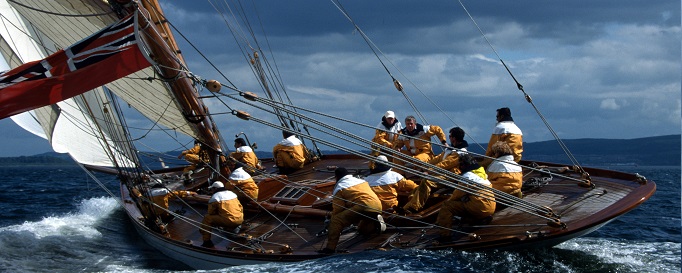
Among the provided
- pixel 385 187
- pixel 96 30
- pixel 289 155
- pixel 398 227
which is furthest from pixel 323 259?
pixel 96 30

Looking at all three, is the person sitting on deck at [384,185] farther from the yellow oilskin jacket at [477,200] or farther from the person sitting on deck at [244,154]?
the person sitting on deck at [244,154]

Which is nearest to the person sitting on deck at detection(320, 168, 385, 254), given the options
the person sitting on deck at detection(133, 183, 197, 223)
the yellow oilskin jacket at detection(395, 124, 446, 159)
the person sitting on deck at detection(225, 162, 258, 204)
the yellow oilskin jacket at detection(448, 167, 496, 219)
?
the yellow oilskin jacket at detection(448, 167, 496, 219)

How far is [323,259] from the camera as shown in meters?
11.0

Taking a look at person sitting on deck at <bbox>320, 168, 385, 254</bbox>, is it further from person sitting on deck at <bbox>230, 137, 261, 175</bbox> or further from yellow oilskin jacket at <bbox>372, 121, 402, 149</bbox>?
person sitting on deck at <bbox>230, 137, 261, 175</bbox>

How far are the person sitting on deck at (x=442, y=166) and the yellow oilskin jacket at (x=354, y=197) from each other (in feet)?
2.74

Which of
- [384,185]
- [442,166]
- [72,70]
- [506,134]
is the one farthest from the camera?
[442,166]

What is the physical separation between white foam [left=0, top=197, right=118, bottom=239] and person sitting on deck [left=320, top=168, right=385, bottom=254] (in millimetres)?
8053

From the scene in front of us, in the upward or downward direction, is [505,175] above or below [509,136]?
below

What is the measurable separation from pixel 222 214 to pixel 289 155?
14.6 ft

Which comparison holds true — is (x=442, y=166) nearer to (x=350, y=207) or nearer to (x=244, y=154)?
(x=350, y=207)

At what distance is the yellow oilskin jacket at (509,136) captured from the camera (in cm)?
1259

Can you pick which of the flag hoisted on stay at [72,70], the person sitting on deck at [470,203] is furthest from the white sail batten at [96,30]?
the person sitting on deck at [470,203]

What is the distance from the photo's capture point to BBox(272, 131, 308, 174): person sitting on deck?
16828 millimetres

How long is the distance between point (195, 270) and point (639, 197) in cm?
659
